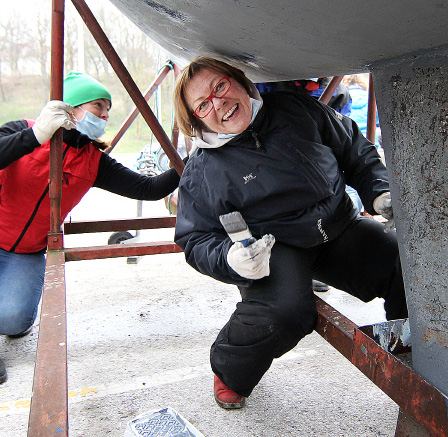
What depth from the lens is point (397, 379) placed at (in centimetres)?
102

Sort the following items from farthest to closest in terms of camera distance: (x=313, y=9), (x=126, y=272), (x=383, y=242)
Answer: (x=126, y=272) < (x=383, y=242) < (x=313, y=9)

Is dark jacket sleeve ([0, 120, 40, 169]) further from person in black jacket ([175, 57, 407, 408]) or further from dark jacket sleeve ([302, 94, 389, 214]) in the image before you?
dark jacket sleeve ([302, 94, 389, 214])

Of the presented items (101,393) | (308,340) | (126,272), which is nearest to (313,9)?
(101,393)

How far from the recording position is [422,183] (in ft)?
3.21

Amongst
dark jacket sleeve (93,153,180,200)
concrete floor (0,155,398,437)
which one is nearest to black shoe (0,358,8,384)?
concrete floor (0,155,398,437)

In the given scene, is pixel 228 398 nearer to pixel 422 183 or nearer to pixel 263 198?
pixel 263 198

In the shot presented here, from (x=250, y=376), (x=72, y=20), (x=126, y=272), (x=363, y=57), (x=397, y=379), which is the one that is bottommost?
(x=126, y=272)

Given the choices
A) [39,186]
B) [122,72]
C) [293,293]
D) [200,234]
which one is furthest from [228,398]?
[122,72]

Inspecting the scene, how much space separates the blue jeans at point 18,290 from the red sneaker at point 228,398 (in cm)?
93

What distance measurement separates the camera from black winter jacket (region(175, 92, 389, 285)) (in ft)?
4.56

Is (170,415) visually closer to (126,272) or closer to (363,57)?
(363,57)

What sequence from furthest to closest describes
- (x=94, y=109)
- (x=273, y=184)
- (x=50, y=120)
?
1. (x=94, y=109)
2. (x=50, y=120)
3. (x=273, y=184)

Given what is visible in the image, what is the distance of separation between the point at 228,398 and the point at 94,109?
4.38 feet

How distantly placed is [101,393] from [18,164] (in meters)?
0.98
